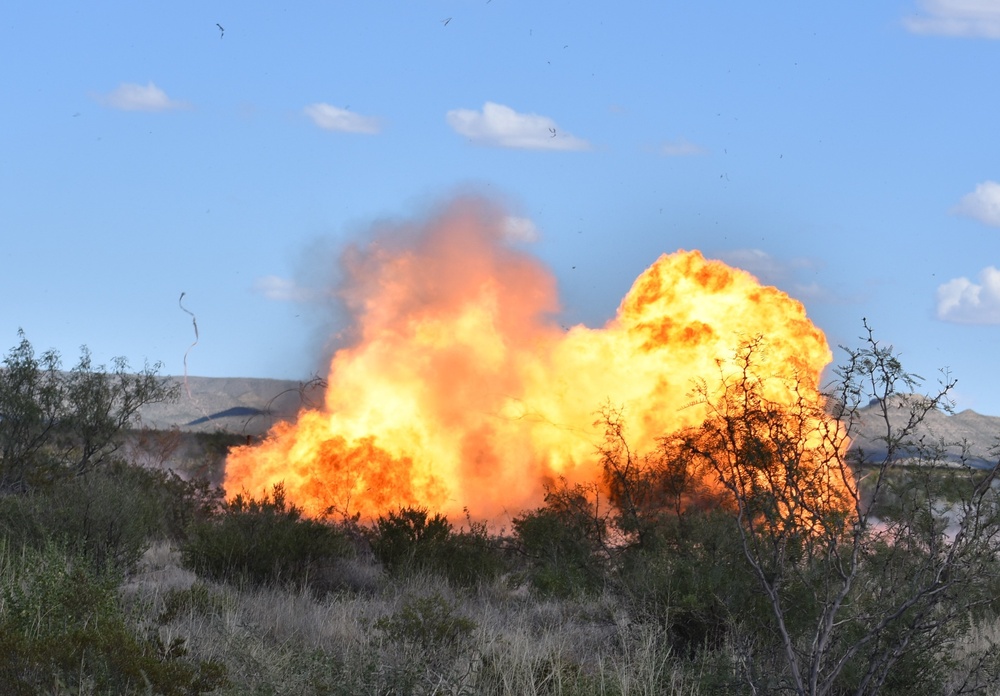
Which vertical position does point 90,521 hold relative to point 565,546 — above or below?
above

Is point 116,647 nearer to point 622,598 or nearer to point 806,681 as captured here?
point 806,681

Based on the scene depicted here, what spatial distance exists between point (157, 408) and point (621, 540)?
92760mm

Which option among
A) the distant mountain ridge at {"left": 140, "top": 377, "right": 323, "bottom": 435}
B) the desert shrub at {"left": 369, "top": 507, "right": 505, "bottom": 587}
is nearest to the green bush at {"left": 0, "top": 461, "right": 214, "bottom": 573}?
the desert shrub at {"left": 369, "top": 507, "right": 505, "bottom": 587}

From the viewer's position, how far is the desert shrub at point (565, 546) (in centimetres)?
1358

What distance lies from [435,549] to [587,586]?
160 inches

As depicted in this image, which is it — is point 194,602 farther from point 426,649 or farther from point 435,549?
point 435,549

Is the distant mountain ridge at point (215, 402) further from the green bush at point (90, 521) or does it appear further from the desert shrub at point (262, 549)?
the green bush at point (90, 521)

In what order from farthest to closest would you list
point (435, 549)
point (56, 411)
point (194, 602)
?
point (56, 411), point (435, 549), point (194, 602)

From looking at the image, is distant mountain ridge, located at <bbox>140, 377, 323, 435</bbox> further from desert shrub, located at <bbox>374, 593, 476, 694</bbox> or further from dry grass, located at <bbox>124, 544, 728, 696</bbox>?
desert shrub, located at <bbox>374, 593, 476, 694</bbox>

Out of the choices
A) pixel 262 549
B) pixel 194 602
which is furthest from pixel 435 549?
pixel 194 602

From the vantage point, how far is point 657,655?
9.91 meters

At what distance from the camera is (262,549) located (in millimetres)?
14781

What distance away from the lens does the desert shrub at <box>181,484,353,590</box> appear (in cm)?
1459

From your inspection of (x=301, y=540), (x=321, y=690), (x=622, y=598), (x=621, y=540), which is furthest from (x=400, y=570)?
(x=321, y=690)
